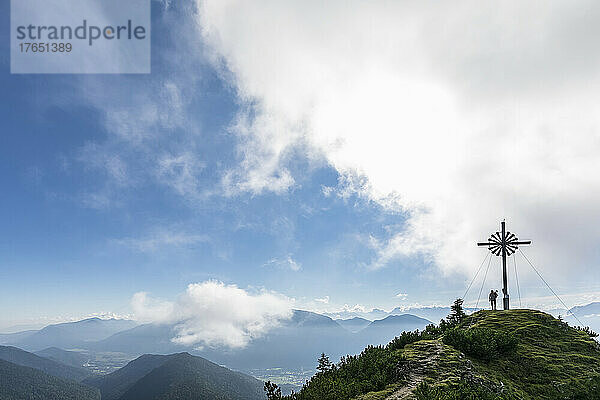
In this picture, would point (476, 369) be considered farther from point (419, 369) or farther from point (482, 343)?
point (419, 369)

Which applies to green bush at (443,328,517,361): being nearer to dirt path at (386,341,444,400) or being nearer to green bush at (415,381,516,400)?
dirt path at (386,341,444,400)

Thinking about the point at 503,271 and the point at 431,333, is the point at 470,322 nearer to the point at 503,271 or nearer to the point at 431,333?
the point at 431,333

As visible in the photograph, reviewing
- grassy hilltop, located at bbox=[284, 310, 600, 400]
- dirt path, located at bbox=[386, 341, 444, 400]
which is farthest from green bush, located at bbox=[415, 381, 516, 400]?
dirt path, located at bbox=[386, 341, 444, 400]

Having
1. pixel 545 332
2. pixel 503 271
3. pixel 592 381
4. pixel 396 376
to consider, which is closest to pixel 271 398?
pixel 396 376

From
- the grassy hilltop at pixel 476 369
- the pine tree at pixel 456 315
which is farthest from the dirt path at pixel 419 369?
the pine tree at pixel 456 315

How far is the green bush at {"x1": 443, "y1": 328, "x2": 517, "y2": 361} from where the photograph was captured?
1970 cm

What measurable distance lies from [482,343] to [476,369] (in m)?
2.84

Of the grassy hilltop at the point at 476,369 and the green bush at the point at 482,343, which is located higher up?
the green bush at the point at 482,343

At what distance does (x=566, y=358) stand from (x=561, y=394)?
14.3 feet

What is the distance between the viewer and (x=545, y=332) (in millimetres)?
23625

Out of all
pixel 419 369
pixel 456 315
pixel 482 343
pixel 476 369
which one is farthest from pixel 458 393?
pixel 456 315

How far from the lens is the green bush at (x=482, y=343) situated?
1970cm

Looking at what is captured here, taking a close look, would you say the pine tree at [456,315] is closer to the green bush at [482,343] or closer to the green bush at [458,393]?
the green bush at [482,343]

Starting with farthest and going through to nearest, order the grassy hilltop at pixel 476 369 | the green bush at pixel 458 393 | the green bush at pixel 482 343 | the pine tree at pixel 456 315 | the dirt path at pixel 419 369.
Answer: the pine tree at pixel 456 315, the green bush at pixel 482 343, the grassy hilltop at pixel 476 369, the dirt path at pixel 419 369, the green bush at pixel 458 393
